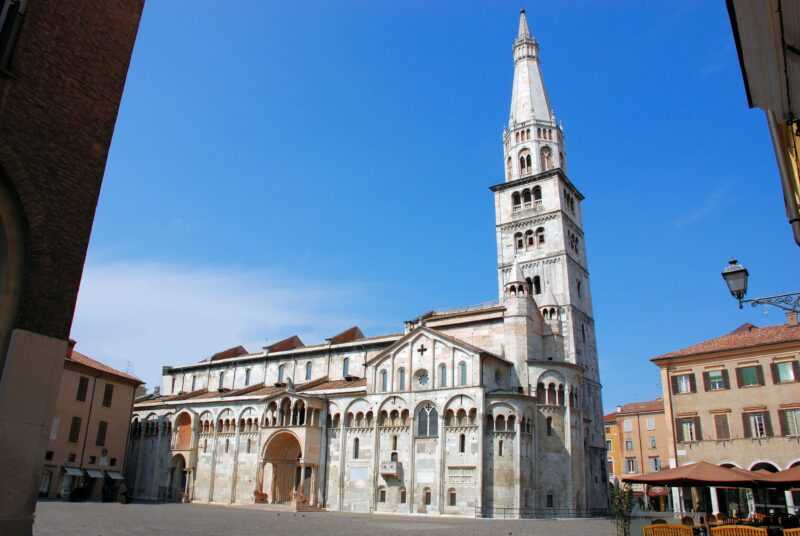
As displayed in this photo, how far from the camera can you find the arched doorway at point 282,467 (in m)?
44.4

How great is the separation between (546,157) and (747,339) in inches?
968

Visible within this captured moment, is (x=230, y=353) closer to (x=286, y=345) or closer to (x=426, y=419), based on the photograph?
(x=286, y=345)

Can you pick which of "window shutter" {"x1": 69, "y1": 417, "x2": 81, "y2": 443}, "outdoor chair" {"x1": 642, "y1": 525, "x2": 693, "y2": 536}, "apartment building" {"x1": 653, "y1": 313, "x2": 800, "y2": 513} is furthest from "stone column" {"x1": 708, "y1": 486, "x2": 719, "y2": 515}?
"window shutter" {"x1": 69, "y1": 417, "x2": 81, "y2": 443}

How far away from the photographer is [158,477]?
5166 centimetres

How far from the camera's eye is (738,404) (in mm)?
33469

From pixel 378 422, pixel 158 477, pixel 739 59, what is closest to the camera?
pixel 739 59

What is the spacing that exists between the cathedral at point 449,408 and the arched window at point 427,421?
10cm

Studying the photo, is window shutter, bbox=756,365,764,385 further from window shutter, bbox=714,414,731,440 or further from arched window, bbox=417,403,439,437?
arched window, bbox=417,403,439,437

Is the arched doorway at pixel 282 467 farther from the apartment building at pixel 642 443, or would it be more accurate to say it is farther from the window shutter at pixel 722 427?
the apartment building at pixel 642 443

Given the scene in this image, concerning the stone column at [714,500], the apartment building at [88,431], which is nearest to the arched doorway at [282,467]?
the apartment building at [88,431]

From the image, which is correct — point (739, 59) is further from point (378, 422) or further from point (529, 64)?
point (529, 64)

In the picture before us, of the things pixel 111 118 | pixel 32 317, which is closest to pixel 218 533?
pixel 32 317

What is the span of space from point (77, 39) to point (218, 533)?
52.0 ft

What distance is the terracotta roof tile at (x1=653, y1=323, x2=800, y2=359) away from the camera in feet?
110
